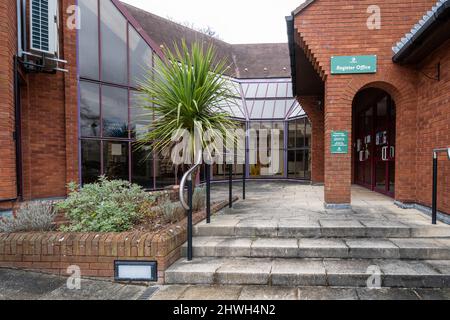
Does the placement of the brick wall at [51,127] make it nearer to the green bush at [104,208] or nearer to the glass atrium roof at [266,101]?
the green bush at [104,208]

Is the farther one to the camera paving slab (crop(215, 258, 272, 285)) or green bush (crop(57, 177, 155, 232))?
green bush (crop(57, 177, 155, 232))

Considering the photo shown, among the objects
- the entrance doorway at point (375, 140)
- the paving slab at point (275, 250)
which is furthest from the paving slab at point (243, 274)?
the entrance doorway at point (375, 140)

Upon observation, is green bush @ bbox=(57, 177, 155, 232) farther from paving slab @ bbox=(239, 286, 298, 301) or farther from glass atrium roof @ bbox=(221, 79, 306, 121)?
glass atrium roof @ bbox=(221, 79, 306, 121)

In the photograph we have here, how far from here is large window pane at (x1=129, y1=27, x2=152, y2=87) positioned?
940cm

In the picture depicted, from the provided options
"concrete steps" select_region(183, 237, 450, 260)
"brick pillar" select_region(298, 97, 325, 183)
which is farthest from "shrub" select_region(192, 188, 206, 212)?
"brick pillar" select_region(298, 97, 325, 183)

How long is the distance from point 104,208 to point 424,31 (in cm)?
552

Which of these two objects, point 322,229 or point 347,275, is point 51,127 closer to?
point 322,229

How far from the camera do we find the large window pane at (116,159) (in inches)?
342

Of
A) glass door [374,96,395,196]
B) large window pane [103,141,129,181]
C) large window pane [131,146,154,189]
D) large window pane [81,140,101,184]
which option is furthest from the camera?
large window pane [131,146,154,189]

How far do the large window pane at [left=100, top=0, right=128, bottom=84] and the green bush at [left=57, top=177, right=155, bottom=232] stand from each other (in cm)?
511

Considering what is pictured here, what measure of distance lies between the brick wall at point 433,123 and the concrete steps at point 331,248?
132 centimetres

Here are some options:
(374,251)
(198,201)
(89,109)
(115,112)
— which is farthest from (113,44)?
(374,251)

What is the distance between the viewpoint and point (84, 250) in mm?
3654

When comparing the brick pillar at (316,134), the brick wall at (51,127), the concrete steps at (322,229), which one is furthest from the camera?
the brick pillar at (316,134)
